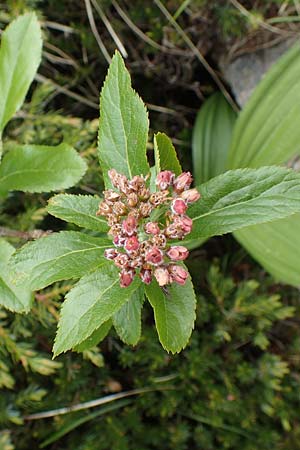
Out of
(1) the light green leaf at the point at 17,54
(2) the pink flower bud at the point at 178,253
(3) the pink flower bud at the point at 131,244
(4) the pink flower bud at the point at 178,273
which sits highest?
(1) the light green leaf at the point at 17,54

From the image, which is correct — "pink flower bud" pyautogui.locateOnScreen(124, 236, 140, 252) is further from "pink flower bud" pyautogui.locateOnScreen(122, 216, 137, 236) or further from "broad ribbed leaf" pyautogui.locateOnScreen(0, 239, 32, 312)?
"broad ribbed leaf" pyautogui.locateOnScreen(0, 239, 32, 312)

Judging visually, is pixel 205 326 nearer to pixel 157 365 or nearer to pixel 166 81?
pixel 157 365

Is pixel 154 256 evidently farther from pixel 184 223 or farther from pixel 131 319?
pixel 131 319

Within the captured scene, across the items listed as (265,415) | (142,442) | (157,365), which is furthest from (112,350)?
(265,415)

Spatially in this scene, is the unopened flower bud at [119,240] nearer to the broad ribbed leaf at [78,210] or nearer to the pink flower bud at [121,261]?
the pink flower bud at [121,261]

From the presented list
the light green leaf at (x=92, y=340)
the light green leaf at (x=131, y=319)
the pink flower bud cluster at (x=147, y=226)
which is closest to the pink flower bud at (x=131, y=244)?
the pink flower bud cluster at (x=147, y=226)

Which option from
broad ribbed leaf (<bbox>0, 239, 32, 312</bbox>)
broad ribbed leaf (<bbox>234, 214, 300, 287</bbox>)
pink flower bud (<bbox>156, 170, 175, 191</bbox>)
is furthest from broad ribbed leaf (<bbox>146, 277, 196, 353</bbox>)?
broad ribbed leaf (<bbox>234, 214, 300, 287</bbox>)
